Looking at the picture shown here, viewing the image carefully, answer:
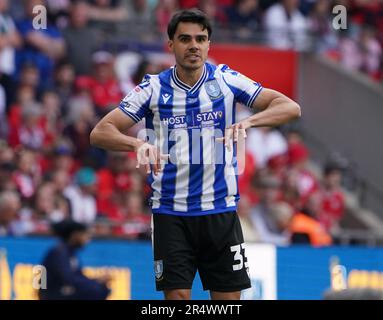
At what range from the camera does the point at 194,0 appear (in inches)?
766

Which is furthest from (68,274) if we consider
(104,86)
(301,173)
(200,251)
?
(301,173)

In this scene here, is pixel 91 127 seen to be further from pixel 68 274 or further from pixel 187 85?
pixel 187 85

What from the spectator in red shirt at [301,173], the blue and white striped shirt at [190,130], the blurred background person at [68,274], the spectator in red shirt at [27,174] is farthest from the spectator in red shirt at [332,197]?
the blue and white striped shirt at [190,130]

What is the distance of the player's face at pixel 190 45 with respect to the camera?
8.16m

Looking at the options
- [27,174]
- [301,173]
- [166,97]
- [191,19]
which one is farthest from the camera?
[301,173]

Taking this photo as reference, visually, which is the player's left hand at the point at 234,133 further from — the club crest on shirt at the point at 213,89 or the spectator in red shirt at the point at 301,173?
the spectator in red shirt at the point at 301,173

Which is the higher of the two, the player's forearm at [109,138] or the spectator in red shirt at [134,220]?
the player's forearm at [109,138]

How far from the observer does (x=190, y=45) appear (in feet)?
26.8

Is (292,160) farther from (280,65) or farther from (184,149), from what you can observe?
(184,149)

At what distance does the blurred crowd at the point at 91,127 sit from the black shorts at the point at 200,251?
630 cm

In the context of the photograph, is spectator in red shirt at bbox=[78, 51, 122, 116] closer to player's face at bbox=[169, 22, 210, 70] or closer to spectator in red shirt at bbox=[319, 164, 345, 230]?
spectator in red shirt at bbox=[319, 164, 345, 230]

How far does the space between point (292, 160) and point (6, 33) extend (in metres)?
4.39

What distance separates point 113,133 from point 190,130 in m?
0.50
